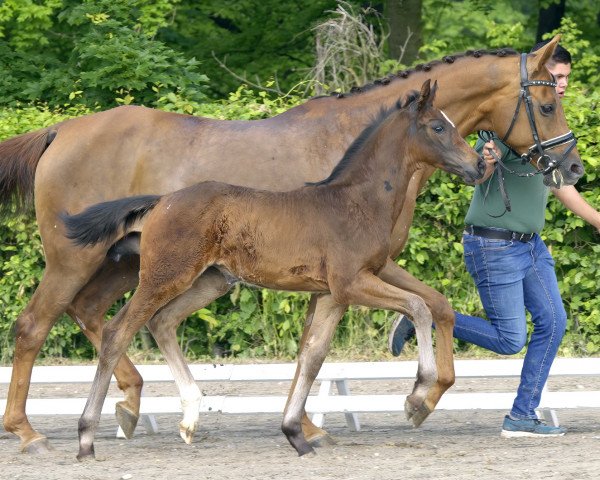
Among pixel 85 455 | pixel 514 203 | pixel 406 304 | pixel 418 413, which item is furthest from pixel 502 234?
pixel 85 455

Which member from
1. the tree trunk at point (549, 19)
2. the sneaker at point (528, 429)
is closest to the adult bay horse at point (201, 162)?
the sneaker at point (528, 429)

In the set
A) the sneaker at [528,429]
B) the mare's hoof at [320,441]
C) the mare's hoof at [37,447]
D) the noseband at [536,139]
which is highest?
the noseband at [536,139]

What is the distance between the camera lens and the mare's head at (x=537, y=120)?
261 inches

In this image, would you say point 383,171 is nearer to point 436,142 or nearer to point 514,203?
point 436,142

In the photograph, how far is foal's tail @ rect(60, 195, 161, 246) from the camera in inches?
254

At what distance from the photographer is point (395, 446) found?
667 centimetres

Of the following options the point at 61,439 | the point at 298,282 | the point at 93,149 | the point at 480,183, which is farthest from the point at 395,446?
the point at 93,149

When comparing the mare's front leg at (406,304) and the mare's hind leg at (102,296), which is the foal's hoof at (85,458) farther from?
the mare's front leg at (406,304)

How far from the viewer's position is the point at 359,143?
6.43 meters

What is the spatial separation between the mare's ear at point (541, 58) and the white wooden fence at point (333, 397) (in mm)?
1803

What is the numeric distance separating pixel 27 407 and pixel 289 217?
2.07 m

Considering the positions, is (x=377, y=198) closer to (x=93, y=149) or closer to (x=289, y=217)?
(x=289, y=217)

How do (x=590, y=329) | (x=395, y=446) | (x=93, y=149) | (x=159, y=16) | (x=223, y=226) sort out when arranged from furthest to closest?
(x=159, y=16) < (x=590, y=329) < (x=93, y=149) < (x=395, y=446) < (x=223, y=226)

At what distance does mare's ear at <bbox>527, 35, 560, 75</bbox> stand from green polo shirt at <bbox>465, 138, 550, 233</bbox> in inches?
20.5
